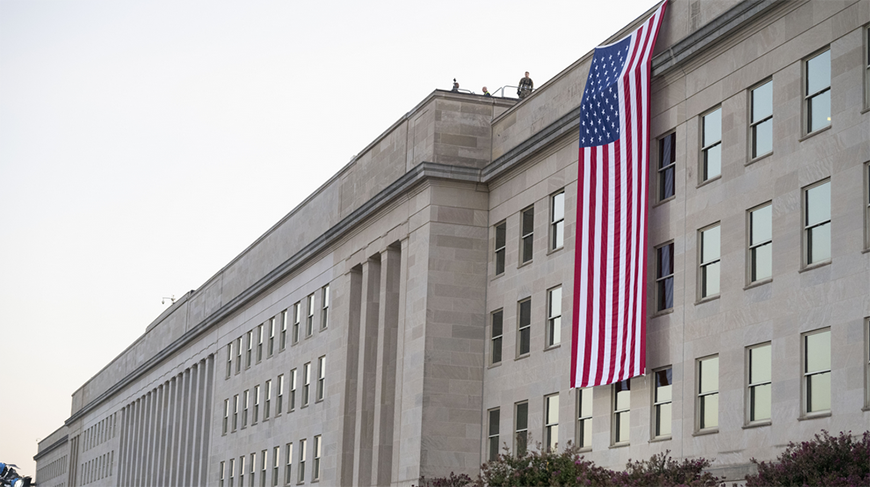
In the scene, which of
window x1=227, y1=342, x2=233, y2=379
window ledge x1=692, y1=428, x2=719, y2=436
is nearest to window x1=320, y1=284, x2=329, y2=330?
window x1=227, y1=342, x2=233, y2=379

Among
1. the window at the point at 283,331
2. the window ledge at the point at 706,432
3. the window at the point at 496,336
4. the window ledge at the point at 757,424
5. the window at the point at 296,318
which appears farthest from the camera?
the window at the point at 283,331

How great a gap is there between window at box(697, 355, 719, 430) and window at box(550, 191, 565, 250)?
373 inches

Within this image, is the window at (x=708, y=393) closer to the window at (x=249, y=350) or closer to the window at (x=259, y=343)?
the window at (x=259, y=343)

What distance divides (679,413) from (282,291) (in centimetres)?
3794

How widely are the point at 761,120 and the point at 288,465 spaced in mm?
38700

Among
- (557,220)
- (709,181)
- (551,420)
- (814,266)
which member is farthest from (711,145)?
(551,420)

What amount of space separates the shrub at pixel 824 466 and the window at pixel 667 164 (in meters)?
12.5

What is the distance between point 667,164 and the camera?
38.3m

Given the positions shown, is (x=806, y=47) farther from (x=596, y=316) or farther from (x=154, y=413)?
(x=154, y=413)

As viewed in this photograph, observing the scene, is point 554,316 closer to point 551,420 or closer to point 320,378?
point 551,420

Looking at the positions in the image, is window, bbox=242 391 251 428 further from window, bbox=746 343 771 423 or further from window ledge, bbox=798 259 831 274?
window ledge, bbox=798 259 831 274

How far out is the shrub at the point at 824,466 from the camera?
25.1 m

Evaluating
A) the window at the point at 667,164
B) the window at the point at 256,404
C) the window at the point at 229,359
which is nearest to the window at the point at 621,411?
the window at the point at 667,164

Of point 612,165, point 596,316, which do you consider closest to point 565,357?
point 596,316
